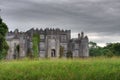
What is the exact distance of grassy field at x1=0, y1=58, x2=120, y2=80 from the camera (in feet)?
52.2

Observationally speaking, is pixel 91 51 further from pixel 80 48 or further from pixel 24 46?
pixel 24 46

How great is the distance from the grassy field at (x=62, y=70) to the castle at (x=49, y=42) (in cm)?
6453

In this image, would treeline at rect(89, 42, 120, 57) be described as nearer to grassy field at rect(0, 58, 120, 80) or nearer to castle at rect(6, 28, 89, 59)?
castle at rect(6, 28, 89, 59)

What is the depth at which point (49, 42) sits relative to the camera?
88.4 meters

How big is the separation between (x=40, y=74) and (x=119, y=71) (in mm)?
3232

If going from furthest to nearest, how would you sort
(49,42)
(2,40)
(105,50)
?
(105,50) < (49,42) < (2,40)

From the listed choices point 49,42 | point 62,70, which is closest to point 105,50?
point 49,42

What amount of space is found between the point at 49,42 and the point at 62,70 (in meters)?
72.0

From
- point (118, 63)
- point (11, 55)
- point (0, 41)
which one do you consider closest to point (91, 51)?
point (11, 55)

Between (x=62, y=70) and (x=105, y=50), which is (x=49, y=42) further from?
(x=62, y=70)

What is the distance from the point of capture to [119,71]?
16375mm

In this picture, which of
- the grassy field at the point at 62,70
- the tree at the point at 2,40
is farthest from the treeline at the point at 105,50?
the grassy field at the point at 62,70

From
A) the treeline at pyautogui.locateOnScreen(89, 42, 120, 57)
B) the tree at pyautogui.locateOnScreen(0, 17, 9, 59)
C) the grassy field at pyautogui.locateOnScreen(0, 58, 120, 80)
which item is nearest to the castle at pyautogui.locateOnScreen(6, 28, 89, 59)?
the treeline at pyautogui.locateOnScreen(89, 42, 120, 57)

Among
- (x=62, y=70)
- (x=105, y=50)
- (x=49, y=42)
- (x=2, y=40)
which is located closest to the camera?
(x=62, y=70)
